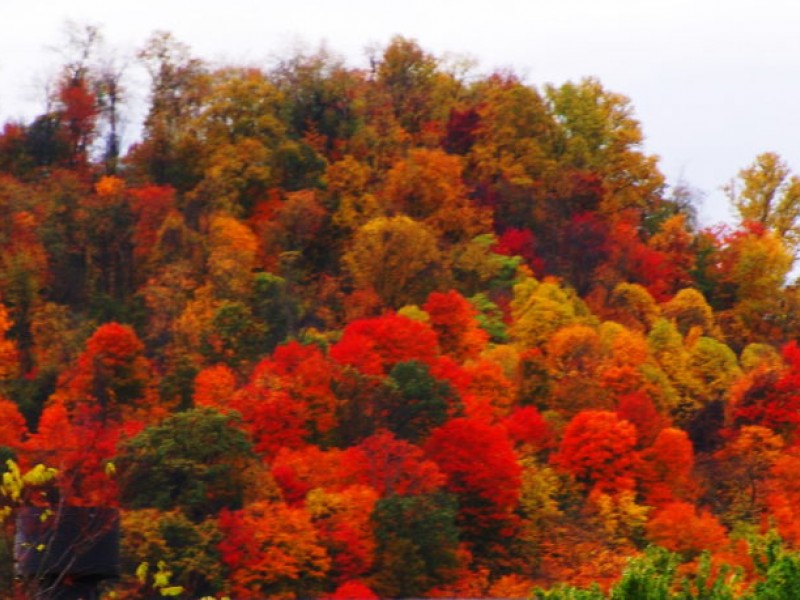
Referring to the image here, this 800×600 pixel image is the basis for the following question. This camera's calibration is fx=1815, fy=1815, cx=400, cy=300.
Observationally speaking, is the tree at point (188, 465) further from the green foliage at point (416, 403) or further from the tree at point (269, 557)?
the green foliage at point (416, 403)

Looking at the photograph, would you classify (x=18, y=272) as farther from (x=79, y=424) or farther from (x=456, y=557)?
(x=456, y=557)

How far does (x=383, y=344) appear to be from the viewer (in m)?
69.8

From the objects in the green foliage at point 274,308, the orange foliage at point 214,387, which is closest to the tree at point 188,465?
the orange foliage at point 214,387

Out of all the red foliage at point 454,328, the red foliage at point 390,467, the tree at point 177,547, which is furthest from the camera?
the red foliage at point 454,328

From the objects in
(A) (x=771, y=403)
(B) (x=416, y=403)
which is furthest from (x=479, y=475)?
(A) (x=771, y=403)

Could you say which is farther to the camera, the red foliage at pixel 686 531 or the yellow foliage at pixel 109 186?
the yellow foliage at pixel 109 186

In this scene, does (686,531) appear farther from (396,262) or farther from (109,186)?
(109,186)

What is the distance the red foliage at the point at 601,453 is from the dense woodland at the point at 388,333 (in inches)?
4.6

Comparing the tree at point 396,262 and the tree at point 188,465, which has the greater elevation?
the tree at point 396,262

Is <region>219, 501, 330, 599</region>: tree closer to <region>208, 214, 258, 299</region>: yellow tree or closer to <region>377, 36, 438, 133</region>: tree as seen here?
<region>208, 214, 258, 299</region>: yellow tree

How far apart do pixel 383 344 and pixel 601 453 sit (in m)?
10.5

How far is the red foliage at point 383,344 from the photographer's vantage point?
6825 cm

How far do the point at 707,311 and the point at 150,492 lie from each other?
3741cm

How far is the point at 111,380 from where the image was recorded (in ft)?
228
